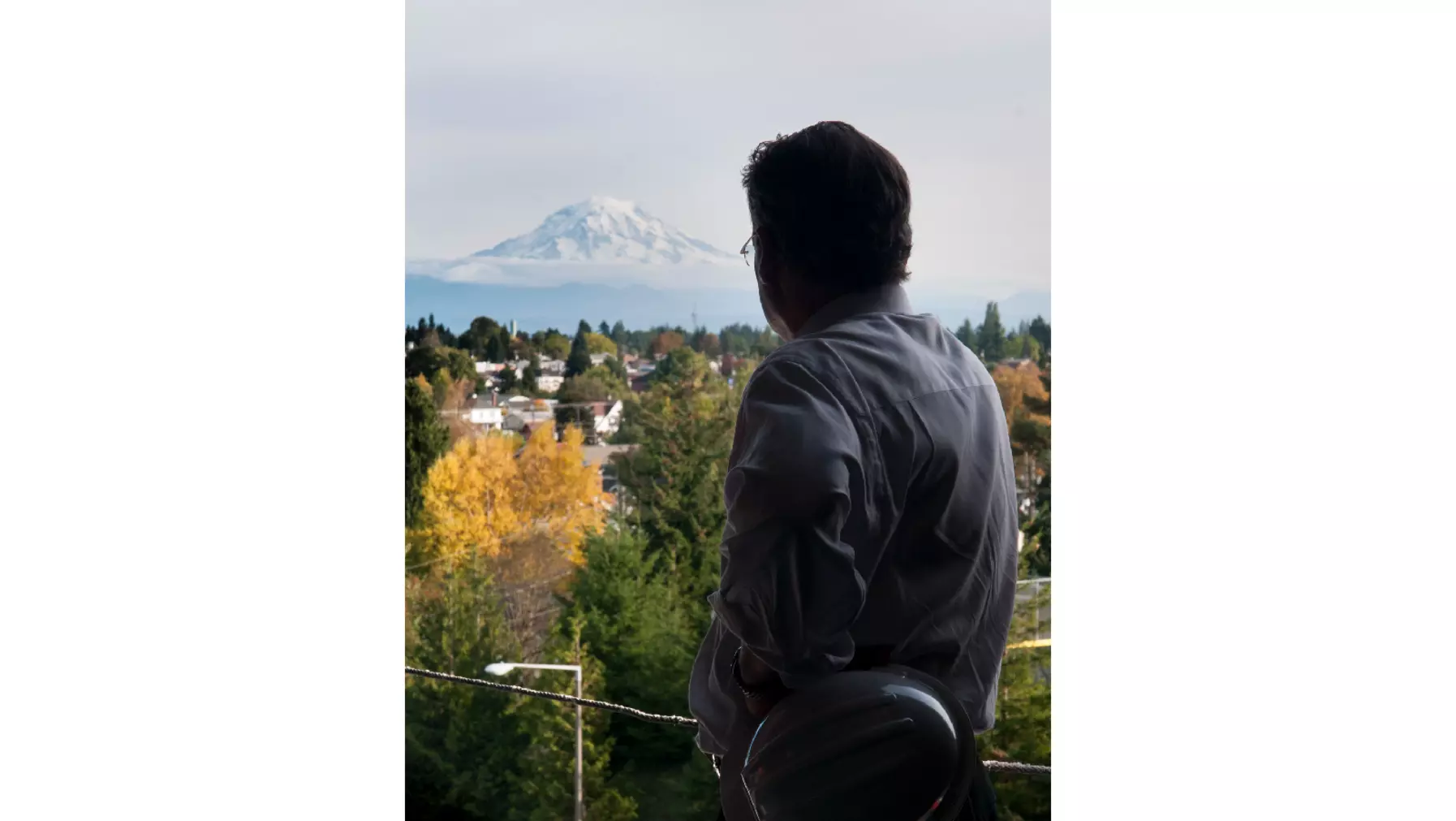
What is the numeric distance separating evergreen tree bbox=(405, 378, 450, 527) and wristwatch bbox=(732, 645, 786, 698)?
7.91 ft

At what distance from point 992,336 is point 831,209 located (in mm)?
1411

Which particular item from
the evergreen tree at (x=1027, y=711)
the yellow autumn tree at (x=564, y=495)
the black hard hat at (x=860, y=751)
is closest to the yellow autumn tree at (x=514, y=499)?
the yellow autumn tree at (x=564, y=495)

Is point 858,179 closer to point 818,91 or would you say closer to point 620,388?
point 818,91

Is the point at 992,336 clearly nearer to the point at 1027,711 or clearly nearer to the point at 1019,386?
the point at 1019,386

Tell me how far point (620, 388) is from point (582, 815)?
4.58 feet

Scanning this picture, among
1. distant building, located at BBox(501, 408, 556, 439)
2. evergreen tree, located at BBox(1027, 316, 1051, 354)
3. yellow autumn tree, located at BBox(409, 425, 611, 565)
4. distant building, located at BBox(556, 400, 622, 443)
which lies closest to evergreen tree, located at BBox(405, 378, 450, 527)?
yellow autumn tree, located at BBox(409, 425, 611, 565)

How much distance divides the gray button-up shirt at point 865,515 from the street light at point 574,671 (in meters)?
2.61

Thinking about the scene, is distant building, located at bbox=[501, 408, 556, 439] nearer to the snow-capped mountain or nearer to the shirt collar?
the snow-capped mountain

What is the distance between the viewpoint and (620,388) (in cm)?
394

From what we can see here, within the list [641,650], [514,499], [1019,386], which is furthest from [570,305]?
[1019,386]

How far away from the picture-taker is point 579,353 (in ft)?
12.6

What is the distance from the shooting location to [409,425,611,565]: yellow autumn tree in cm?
392

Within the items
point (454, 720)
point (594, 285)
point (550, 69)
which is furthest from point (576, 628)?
point (550, 69)
